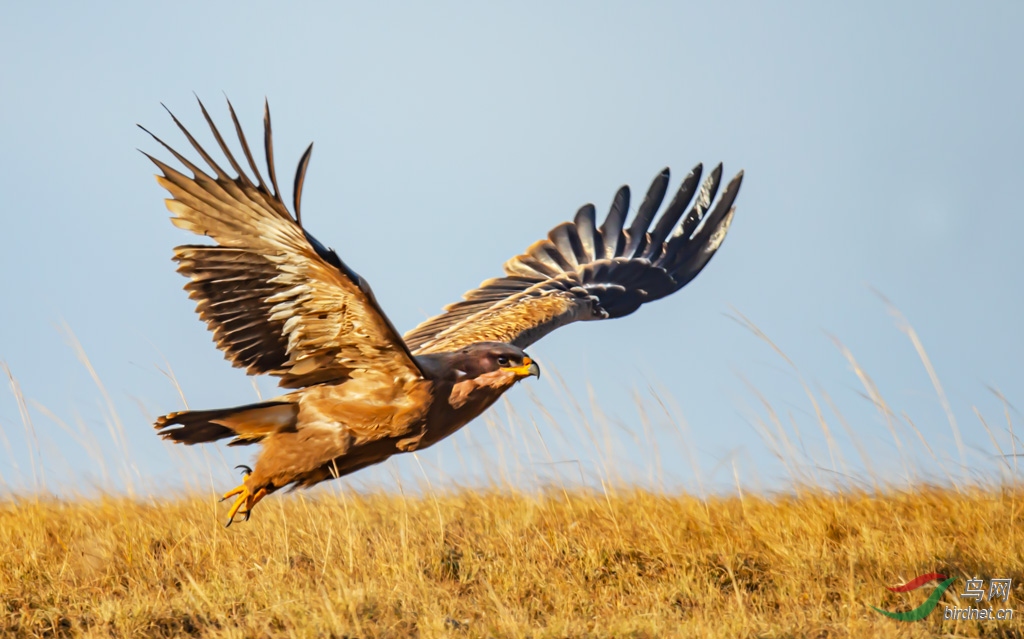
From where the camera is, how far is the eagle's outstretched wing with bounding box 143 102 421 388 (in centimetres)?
507

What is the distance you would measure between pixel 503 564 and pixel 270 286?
6.06ft

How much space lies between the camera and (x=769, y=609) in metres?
5.41

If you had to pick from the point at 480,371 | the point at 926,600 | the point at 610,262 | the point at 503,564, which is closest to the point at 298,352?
the point at 480,371

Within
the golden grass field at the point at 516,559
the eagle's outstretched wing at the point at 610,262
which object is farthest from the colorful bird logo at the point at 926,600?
the eagle's outstretched wing at the point at 610,262

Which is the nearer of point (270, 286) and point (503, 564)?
point (270, 286)

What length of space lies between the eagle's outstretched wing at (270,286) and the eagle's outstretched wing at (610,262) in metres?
2.21

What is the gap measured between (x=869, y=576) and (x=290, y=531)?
3.11 m

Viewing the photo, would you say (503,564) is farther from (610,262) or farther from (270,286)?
(610,262)

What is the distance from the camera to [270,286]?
17.7ft

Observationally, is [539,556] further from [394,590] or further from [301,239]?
[301,239]

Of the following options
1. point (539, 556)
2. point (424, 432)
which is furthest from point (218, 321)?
point (539, 556)

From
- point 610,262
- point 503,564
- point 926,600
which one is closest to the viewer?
point 926,600

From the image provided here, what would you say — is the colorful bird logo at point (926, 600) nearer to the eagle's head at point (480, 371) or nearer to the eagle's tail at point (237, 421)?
the eagle's head at point (480, 371)

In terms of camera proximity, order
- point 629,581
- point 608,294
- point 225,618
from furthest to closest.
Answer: point 608,294 → point 629,581 → point 225,618
